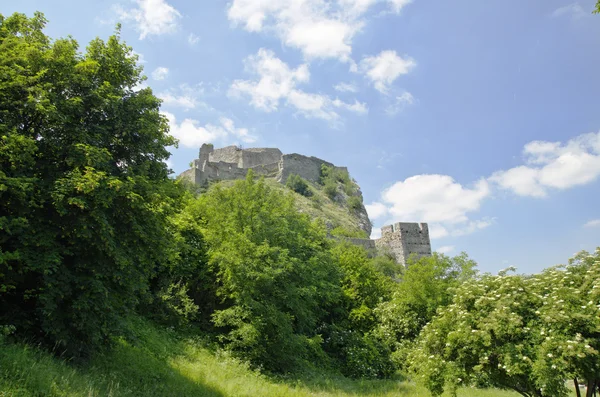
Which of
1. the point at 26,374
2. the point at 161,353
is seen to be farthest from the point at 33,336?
the point at 161,353

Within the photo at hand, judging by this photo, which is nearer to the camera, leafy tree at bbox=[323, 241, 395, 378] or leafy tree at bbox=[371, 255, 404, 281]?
leafy tree at bbox=[323, 241, 395, 378]

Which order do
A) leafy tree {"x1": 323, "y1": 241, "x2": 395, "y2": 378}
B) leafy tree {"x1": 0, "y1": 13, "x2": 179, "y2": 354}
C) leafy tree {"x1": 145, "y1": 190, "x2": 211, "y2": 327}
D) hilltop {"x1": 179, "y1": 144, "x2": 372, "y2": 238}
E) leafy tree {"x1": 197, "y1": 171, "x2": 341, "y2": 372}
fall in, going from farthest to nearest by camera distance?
hilltop {"x1": 179, "y1": 144, "x2": 372, "y2": 238} → leafy tree {"x1": 323, "y1": 241, "x2": 395, "y2": 378} → leafy tree {"x1": 145, "y1": 190, "x2": 211, "y2": 327} → leafy tree {"x1": 197, "y1": 171, "x2": 341, "y2": 372} → leafy tree {"x1": 0, "y1": 13, "x2": 179, "y2": 354}

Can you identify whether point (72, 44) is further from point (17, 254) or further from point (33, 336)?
point (33, 336)

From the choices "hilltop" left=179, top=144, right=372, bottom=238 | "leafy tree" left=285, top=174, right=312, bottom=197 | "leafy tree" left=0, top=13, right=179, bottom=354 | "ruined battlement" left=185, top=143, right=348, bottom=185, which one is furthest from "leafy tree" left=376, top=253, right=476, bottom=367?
"ruined battlement" left=185, top=143, right=348, bottom=185

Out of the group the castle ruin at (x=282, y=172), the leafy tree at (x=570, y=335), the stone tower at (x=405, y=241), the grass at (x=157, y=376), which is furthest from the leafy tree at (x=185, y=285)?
the stone tower at (x=405, y=241)

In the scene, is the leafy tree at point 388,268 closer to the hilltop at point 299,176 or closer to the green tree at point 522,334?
the hilltop at point 299,176

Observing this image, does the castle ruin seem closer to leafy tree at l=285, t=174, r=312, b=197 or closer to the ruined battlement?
the ruined battlement

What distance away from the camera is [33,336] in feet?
32.1

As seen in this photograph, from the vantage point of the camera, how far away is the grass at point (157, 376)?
7.97 m

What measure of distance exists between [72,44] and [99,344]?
27.0 feet

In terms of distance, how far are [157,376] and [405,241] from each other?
3859cm

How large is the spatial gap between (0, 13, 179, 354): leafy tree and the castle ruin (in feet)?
114

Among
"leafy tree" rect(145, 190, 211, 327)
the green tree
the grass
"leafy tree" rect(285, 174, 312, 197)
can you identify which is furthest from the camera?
"leafy tree" rect(285, 174, 312, 197)

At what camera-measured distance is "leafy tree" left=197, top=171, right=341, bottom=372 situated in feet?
56.3
